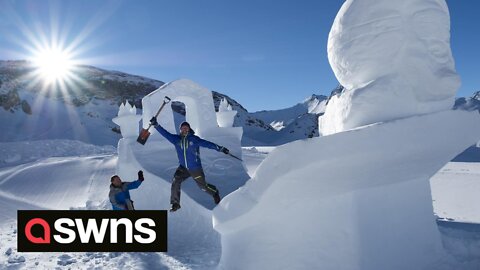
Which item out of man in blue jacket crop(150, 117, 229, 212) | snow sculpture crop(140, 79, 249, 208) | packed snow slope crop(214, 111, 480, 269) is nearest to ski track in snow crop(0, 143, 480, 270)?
man in blue jacket crop(150, 117, 229, 212)

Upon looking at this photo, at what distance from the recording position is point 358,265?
12.9ft

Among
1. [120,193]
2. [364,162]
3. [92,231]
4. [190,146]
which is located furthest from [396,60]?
[92,231]

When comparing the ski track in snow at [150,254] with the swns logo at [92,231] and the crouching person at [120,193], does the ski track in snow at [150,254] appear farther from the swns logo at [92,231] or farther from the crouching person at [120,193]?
the crouching person at [120,193]

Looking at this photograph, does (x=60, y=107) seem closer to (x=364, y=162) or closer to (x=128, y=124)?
(x=128, y=124)

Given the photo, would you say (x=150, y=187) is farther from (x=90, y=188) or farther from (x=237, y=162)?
(x=90, y=188)

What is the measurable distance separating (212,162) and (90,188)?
5490 millimetres

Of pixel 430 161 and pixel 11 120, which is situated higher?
pixel 11 120

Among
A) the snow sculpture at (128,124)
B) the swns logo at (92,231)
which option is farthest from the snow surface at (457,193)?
the snow sculpture at (128,124)

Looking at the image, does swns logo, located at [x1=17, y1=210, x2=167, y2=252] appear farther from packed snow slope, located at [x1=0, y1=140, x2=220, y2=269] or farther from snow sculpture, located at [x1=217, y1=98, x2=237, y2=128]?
snow sculpture, located at [x1=217, y1=98, x2=237, y2=128]

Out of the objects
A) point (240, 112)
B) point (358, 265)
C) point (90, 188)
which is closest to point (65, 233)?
point (358, 265)

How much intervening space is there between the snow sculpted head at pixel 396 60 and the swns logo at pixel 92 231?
299 centimetres

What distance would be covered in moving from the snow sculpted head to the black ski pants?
237 centimetres

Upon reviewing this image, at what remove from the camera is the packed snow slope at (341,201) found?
3.61 meters

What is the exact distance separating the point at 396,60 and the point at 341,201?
1564 millimetres
